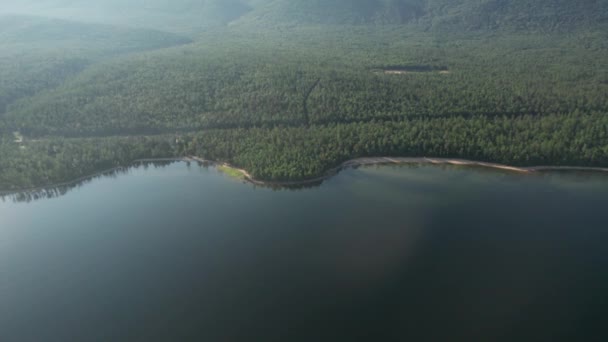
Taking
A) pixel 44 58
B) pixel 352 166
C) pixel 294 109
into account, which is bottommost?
pixel 352 166

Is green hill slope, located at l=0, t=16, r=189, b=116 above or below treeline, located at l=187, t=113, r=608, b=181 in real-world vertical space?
above

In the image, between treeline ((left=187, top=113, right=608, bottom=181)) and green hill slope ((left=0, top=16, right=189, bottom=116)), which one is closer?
treeline ((left=187, top=113, right=608, bottom=181))

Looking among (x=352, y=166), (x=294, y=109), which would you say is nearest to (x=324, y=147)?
(x=352, y=166)

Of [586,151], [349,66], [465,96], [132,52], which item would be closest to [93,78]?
[132,52]

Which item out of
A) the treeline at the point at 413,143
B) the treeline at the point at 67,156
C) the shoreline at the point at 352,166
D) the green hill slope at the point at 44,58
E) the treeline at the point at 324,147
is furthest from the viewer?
the green hill slope at the point at 44,58

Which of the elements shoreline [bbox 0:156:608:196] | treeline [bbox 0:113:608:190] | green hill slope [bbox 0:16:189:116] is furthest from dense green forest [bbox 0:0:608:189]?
shoreline [bbox 0:156:608:196]

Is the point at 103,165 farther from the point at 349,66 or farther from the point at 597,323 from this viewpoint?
the point at 349,66

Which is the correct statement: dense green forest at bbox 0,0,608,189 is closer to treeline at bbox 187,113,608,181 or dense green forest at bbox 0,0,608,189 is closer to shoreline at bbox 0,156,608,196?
treeline at bbox 187,113,608,181

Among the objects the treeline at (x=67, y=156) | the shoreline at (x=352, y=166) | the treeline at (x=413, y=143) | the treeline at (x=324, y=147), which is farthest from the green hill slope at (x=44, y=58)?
the treeline at (x=413, y=143)

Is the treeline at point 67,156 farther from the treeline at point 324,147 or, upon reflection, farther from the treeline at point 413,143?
the treeline at point 413,143

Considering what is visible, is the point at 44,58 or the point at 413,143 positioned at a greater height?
the point at 44,58

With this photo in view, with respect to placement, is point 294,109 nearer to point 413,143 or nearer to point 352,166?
point 352,166

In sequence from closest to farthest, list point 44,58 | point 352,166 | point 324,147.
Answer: point 352,166
point 324,147
point 44,58
